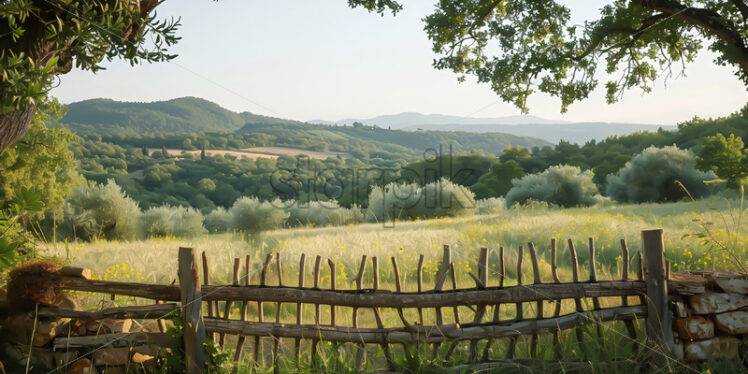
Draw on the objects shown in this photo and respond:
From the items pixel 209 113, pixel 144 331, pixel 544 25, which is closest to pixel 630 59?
pixel 544 25

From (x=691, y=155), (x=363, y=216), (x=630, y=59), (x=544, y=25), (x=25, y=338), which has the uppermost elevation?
(x=544, y=25)

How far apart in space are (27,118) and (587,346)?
5856 mm

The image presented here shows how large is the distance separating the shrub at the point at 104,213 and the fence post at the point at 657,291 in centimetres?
1954

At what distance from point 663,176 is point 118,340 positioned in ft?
86.5

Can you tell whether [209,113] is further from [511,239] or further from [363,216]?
[511,239]

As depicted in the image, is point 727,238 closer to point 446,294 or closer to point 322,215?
point 446,294

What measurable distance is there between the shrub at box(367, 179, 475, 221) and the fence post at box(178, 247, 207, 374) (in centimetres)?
1780

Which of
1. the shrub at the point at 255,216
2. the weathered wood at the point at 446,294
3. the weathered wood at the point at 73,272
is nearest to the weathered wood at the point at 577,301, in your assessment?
the weathered wood at the point at 446,294

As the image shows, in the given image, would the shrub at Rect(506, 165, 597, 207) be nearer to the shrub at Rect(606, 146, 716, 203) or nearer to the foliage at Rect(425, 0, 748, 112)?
the shrub at Rect(606, 146, 716, 203)

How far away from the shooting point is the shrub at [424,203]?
2272 centimetres

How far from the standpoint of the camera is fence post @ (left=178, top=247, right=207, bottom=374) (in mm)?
4598

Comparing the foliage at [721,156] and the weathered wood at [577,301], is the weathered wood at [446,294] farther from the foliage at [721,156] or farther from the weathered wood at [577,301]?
the foliage at [721,156]

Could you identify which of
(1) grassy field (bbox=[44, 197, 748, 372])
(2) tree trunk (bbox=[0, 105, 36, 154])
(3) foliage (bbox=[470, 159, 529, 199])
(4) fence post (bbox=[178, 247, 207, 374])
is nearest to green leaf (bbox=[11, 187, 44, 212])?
(2) tree trunk (bbox=[0, 105, 36, 154])

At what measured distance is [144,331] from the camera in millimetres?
4965
